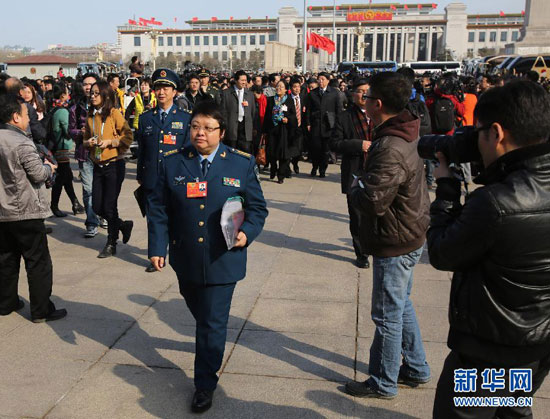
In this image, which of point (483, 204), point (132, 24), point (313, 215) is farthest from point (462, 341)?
point (132, 24)

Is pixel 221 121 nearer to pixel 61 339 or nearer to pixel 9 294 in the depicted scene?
pixel 61 339

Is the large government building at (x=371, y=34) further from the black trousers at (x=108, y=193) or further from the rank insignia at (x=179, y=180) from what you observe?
the rank insignia at (x=179, y=180)

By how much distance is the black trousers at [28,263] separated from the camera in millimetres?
4859

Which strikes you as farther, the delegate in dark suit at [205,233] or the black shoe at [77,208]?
the black shoe at [77,208]

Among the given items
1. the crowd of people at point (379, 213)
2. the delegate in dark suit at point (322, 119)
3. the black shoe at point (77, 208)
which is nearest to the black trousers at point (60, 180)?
the black shoe at point (77, 208)

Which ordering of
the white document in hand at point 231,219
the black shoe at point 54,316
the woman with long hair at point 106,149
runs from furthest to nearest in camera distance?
the woman with long hair at point 106,149 → the black shoe at point 54,316 → the white document in hand at point 231,219

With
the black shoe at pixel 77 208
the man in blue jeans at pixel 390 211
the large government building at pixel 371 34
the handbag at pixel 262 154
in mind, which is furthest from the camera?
the large government building at pixel 371 34

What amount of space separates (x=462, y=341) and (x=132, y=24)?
14834 centimetres

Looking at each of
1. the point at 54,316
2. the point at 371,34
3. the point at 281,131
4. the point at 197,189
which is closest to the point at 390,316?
the point at 197,189

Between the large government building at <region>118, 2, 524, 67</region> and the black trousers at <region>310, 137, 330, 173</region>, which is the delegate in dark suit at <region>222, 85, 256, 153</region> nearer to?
the black trousers at <region>310, 137, 330, 173</region>

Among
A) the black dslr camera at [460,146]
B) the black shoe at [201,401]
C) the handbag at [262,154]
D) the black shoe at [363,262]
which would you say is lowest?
the black shoe at [201,401]

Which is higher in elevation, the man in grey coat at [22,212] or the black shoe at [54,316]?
the man in grey coat at [22,212]

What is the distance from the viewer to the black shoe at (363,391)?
3.64m

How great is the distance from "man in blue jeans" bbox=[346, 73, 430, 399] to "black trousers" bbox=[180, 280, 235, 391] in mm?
900
